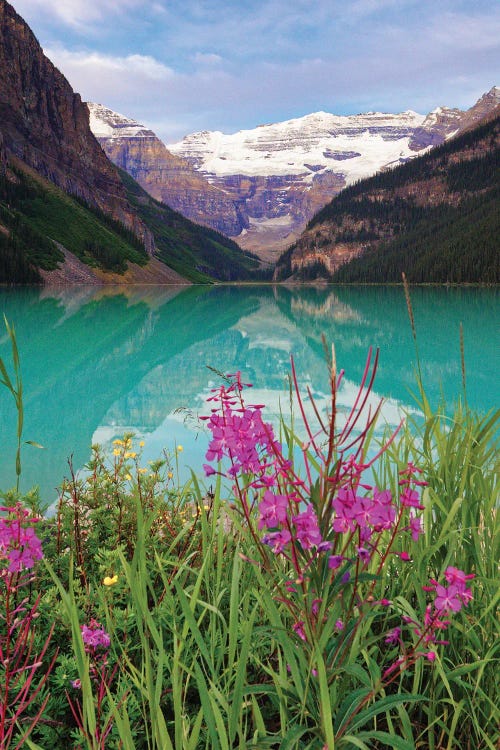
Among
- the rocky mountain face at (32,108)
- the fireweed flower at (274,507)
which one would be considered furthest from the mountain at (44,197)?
the fireweed flower at (274,507)

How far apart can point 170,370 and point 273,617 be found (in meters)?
24.6

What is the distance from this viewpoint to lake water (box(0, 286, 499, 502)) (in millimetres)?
14386

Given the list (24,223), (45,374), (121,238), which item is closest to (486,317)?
(45,374)

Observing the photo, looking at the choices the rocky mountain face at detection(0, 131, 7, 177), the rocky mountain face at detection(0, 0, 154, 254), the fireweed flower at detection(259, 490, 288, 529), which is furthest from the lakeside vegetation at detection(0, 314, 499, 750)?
the rocky mountain face at detection(0, 0, 154, 254)

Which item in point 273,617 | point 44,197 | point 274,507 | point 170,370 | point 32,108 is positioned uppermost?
point 32,108

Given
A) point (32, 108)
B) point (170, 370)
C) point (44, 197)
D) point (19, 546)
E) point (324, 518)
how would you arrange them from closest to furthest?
point (324, 518), point (19, 546), point (170, 370), point (44, 197), point (32, 108)

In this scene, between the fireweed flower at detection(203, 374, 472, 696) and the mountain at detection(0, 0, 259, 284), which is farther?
the mountain at detection(0, 0, 259, 284)

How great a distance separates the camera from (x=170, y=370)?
26312mm

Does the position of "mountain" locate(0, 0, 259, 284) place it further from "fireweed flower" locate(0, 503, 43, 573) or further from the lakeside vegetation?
"fireweed flower" locate(0, 503, 43, 573)

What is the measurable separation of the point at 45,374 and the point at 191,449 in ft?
44.6

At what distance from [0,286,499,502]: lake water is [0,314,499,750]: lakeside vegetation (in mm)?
1141

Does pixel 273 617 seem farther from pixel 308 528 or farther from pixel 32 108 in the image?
pixel 32 108

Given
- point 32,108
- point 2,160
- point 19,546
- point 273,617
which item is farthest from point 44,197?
point 273,617

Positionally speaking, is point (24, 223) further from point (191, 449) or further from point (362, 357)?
point (191, 449)
